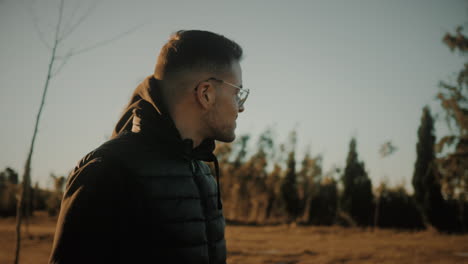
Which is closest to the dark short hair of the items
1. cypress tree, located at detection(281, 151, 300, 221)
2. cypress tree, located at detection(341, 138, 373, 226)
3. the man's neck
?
the man's neck

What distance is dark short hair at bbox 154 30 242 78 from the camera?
1.77 metres

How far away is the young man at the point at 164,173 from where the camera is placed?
4.03 ft

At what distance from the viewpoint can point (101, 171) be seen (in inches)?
51.4

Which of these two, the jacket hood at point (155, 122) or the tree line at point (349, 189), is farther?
the tree line at point (349, 189)

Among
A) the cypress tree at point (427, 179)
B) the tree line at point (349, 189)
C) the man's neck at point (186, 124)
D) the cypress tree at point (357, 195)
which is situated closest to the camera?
the man's neck at point (186, 124)

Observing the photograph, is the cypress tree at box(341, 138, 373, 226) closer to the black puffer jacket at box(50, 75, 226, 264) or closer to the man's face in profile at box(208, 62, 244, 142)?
the man's face in profile at box(208, 62, 244, 142)

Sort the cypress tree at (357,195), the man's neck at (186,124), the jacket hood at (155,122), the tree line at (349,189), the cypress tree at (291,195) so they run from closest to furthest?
the jacket hood at (155,122), the man's neck at (186,124), the tree line at (349,189), the cypress tree at (357,195), the cypress tree at (291,195)

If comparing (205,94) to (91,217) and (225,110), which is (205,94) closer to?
(225,110)

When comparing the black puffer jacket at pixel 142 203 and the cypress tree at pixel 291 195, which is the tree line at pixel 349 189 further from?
the black puffer jacket at pixel 142 203

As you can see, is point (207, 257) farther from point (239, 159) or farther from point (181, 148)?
point (239, 159)

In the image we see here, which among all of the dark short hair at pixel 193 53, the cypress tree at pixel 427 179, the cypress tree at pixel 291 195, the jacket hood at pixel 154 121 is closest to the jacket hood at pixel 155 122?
the jacket hood at pixel 154 121

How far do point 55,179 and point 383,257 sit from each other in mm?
36369

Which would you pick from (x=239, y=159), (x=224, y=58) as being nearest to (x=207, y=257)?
(x=224, y=58)

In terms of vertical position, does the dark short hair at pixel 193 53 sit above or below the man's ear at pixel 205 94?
above
